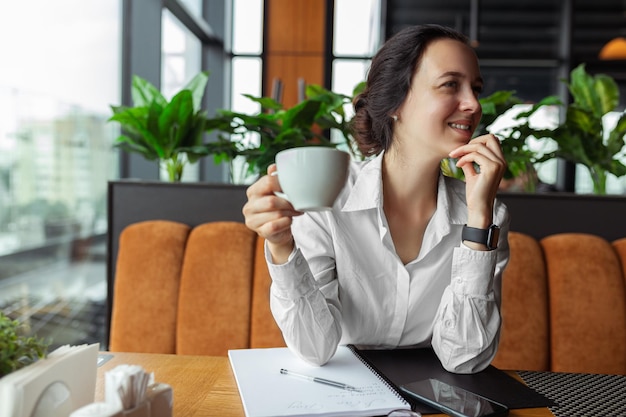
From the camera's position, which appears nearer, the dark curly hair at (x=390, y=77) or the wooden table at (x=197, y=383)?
the wooden table at (x=197, y=383)

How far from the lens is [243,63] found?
6434mm

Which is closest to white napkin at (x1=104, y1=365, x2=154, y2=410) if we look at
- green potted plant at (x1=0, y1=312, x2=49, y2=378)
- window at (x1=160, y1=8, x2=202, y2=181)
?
green potted plant at (x1=0, y1=312, x2=49, y2=378)

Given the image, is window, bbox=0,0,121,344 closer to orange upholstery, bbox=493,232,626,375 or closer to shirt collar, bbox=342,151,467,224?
shirt collar, bbox=342,151,467,224

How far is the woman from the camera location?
3.98 ft

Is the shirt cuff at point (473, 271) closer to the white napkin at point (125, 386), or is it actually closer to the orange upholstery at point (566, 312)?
the orange upholstery at point (566, 312)

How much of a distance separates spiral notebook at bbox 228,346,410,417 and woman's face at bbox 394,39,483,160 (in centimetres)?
56

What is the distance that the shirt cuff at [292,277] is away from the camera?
3.65ft

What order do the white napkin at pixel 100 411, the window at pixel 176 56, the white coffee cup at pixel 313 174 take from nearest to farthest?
the white napkin at pixel 100 411, the white coffee cup at pixel 313 174, the window at pixel 176 56

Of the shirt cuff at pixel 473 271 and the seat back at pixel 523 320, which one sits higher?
the shirt cuff at pixel 473 271

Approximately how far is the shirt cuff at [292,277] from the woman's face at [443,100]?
461 mm

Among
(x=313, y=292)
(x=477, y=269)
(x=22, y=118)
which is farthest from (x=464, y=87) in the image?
(x=22, y=118)

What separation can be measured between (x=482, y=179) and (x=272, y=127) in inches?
36.6

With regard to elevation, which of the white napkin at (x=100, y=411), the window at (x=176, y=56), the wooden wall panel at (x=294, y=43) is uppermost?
the wooden wall panel at (x=294, y=43)

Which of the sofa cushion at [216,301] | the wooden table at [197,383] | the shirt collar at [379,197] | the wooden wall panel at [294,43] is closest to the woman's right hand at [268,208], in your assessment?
the wooden table at [197,383]
